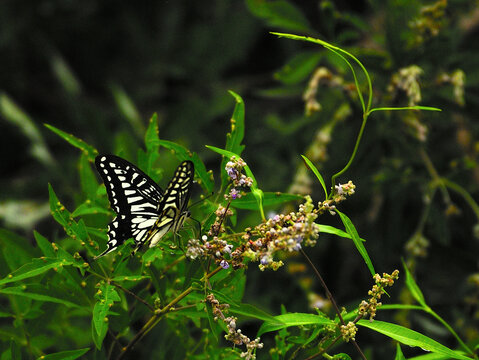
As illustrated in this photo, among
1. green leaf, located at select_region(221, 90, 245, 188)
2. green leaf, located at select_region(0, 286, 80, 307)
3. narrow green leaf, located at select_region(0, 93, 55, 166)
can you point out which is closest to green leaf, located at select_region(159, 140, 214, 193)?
green leaf, located at select_region(221, 90, 245, 188)

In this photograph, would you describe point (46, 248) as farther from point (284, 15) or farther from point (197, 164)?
point (284, 15)

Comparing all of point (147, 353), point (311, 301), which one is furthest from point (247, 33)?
point (147, 353)

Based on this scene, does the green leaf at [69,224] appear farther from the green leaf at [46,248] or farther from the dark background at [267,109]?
the dark background at [267,109]

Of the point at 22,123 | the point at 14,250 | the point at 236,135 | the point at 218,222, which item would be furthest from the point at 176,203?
the point at 22,123

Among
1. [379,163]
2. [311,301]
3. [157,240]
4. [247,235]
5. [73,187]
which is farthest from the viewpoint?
[73,187]

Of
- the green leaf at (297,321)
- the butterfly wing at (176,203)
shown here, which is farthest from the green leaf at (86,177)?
the green leaf at (297,321)

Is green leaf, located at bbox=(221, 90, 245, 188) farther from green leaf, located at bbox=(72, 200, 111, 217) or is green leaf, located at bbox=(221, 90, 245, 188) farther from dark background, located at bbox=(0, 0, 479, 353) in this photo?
dark background, located at bbox=(0, 0, 479, 353)

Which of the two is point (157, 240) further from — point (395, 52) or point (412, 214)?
point (412, 214)
